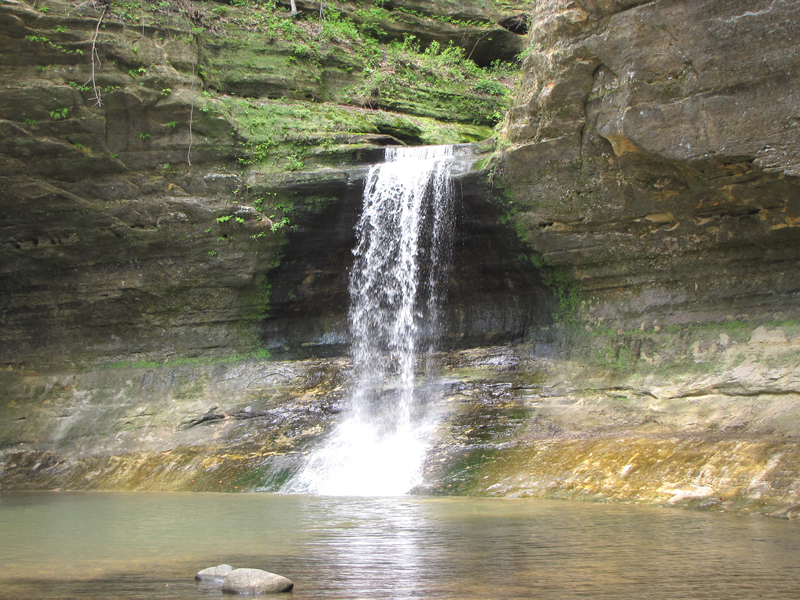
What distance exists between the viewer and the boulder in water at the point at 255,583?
3.53m

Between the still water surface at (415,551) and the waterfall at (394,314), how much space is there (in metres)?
3.26

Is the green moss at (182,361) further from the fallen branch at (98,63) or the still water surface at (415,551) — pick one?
the still water surface at (415,551)

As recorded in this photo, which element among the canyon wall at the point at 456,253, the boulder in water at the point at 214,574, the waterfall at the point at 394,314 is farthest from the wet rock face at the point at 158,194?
the boulder in water at the point at 214,574

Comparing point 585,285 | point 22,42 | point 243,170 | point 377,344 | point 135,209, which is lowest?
point 377,344

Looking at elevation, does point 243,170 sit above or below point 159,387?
above

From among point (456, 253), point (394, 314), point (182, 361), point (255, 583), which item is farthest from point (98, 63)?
point (255, 583)

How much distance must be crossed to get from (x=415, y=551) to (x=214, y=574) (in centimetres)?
140

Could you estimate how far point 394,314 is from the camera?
Answer: 1328cm

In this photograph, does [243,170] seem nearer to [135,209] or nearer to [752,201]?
[135,209]

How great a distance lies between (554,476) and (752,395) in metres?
3.21

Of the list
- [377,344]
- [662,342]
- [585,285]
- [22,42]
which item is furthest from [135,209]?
[662,342]

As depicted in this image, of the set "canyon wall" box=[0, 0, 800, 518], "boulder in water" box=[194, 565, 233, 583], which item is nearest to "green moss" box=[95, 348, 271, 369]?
"canyon wall" box=[0, 0, 800, 518]

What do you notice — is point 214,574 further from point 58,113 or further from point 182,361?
point 58,113

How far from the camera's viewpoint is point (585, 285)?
1205 centimetres
